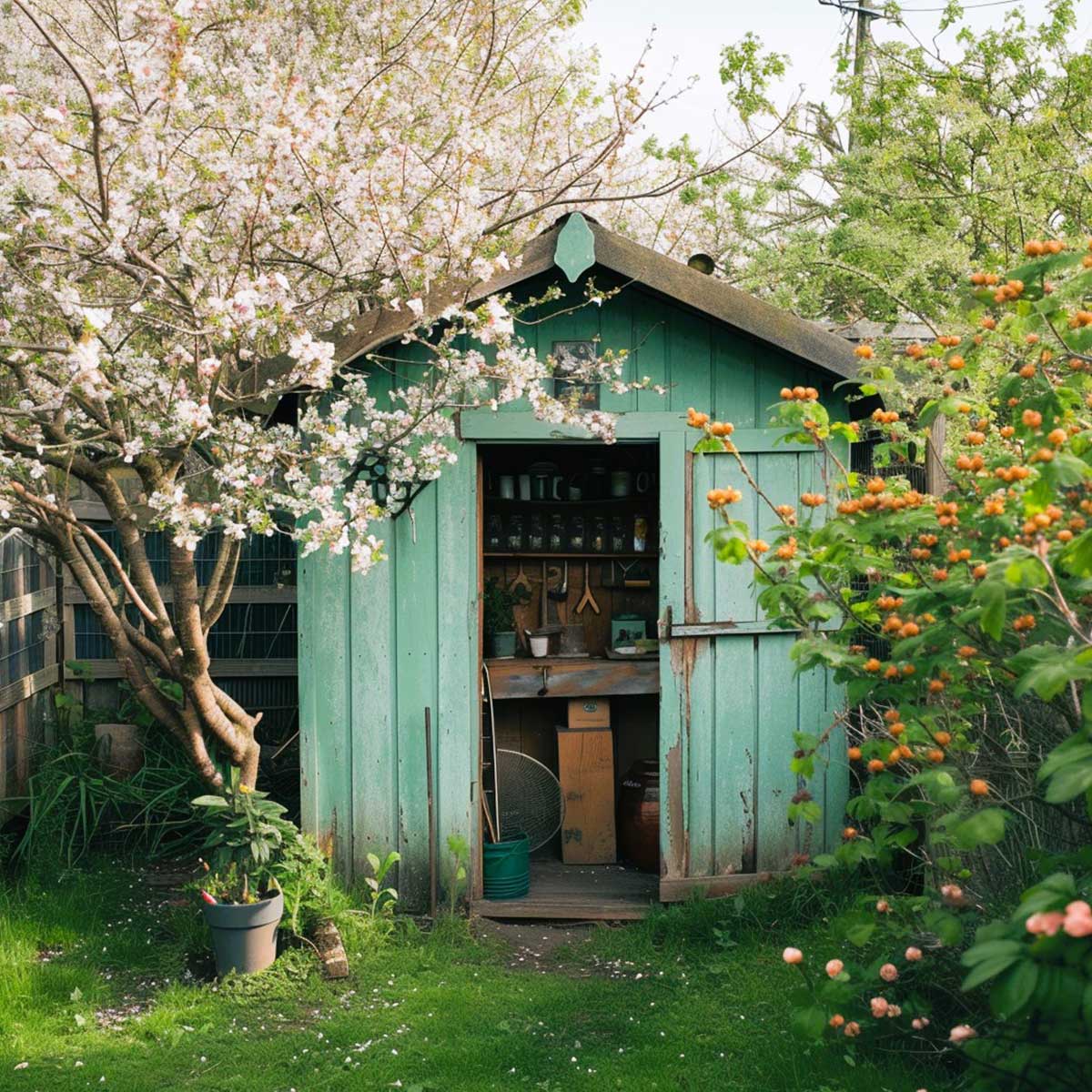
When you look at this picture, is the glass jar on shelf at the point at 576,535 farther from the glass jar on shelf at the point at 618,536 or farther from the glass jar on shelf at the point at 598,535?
the glass jar on shelf at the point at 618,536

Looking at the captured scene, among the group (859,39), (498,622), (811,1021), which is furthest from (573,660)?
(859,39)

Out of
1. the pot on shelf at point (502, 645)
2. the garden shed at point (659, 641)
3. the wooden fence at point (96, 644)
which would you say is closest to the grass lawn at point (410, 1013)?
the garden shed at point (659, 641)

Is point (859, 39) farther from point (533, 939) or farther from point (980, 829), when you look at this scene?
point (980, 829)

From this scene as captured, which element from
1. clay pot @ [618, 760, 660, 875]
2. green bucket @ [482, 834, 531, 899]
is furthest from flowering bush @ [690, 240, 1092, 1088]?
clay pot @ [618, 760, 660, 875]

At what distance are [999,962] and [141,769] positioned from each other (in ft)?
17.4

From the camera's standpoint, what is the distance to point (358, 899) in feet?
16.9

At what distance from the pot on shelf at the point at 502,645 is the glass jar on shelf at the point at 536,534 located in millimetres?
594

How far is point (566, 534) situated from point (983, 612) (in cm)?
569

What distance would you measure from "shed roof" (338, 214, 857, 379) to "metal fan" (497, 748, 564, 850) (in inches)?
108

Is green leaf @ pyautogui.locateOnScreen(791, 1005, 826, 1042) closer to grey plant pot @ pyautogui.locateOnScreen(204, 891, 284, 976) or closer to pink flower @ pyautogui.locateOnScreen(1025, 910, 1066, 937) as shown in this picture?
pink flower @ pyautogui.locateOnScreen(1025, 910, 1066, 937)

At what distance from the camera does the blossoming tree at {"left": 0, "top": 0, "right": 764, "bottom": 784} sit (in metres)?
3.93

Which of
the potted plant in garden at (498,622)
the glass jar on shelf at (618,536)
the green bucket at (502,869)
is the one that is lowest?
the green bucket at (502,869)

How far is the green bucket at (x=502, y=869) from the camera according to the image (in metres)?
5.64

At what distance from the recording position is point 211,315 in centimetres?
388
